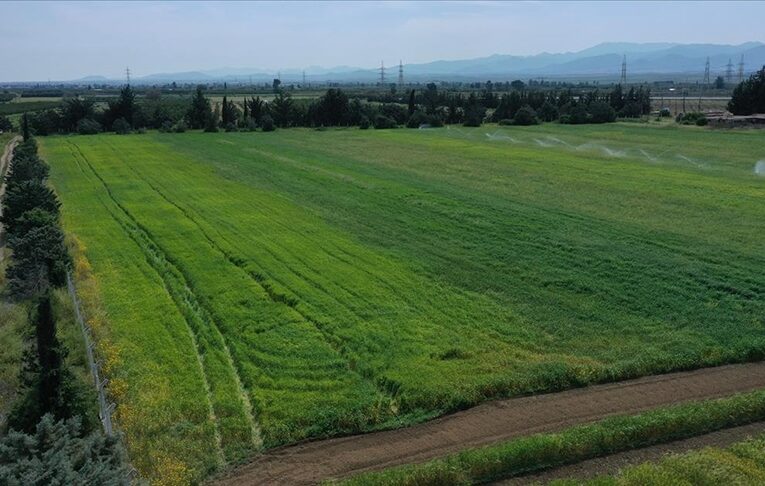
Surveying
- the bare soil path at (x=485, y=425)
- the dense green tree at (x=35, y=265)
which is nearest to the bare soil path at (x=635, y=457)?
the bare soil path at (x=485, y=425)

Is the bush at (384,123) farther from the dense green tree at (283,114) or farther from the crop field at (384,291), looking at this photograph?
the crop field at (384,291)

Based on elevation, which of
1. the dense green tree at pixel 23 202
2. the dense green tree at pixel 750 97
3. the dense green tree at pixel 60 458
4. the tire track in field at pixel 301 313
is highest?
the dense green tree at pixel 750 97

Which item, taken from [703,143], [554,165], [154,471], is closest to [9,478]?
[154,471]

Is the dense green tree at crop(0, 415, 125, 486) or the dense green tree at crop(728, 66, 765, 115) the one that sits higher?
the dense green tree at crop(728, 66, 765, 115)

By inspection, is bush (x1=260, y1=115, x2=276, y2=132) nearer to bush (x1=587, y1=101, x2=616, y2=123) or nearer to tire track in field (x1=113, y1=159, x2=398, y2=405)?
bush (x1=587, y1=101, x2=616, y2=123)

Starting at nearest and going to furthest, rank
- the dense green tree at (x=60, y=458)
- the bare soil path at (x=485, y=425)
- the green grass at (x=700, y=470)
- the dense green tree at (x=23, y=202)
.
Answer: the dense green tree at (x=60, y=458)
the green grass at (x=700, y=470)
the bare soil path at (x=485, y=425)
the dense green tree at (x=23, y=202)

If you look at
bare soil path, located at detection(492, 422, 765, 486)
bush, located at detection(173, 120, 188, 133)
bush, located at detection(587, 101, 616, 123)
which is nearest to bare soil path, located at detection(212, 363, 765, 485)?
bare soil path, located at detection(492, 422, 765, 486)
